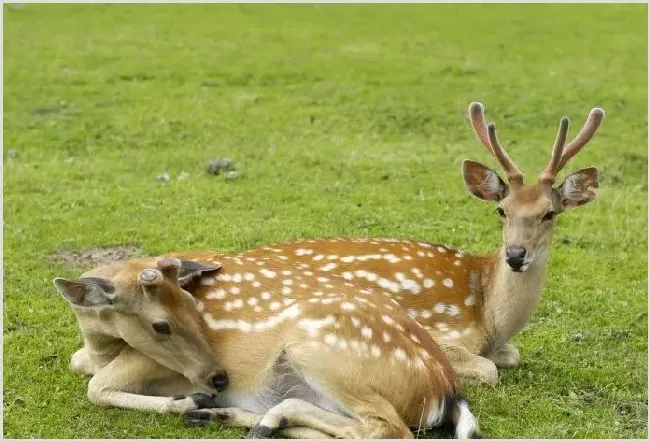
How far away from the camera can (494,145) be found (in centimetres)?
612

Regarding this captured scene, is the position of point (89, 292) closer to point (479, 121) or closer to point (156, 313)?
point (156, 313)

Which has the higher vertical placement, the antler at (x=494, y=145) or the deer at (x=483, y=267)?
the antler at (x=494, y=145)

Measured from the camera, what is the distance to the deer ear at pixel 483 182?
610cm

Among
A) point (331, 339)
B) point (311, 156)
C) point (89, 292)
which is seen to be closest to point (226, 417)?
point (331, 339)

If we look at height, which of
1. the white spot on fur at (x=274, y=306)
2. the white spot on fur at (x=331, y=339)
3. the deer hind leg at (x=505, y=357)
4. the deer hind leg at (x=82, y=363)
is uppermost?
the white spot on fur at (x=274, y=306)

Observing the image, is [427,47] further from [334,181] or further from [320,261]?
[320,261]

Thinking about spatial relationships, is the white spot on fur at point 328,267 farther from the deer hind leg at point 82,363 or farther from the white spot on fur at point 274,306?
the deer hind leg at point 82,363

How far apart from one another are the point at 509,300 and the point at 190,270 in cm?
180

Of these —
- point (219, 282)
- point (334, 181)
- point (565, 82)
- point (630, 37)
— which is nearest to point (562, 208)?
point (219, 282)

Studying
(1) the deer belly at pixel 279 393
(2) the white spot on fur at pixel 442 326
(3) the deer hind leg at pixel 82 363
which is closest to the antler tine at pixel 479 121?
(2) the white spot on fur at pixel 442 326

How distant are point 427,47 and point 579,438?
14.2 meters

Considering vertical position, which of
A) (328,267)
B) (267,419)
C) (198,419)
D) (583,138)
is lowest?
(198,419)

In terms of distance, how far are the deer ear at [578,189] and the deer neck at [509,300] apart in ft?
1.12

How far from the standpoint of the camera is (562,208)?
19.9ft
